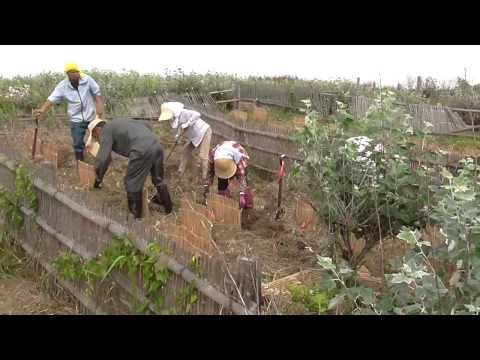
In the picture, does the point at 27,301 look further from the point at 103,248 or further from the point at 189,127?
the point at 189,127

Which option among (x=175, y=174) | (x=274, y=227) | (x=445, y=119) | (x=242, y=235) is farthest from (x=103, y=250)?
(x=445, y=119)

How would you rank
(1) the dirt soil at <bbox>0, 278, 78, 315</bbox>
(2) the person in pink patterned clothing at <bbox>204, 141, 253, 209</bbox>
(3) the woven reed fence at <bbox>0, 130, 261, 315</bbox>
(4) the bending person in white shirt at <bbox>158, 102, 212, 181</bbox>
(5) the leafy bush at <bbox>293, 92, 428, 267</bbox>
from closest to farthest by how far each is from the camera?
(3) the woven reed fence at <bbox>0, 130, 261, 315</bbox> → (5) the leafy bush at <bbox>293, 92, 428, 267</bbox> → (1) the dirt soil at <bbox>0, 278, 78, 315</bbox> → (2) the person in pink patterned clothing at <bbox>204, 141, 253, 209</bbox> → (4) the bending person in white shirt at <bbox>158, 102, 212, 181</bbox>

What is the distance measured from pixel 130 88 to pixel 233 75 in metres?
4.36

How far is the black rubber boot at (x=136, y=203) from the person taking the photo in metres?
5.36

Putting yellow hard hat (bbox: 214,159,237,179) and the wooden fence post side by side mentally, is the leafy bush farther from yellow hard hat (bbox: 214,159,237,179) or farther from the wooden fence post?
yellow hard hat (bbox: 214,159,237,179)

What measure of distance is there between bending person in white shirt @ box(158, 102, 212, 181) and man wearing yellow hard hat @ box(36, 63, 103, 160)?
1.02 m

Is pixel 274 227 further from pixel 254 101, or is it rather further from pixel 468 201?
pixel 254 101

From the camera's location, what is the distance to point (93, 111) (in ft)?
23.2

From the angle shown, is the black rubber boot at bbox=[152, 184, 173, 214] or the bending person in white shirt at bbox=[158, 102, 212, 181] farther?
the bending person in white shirt at bbox=[158, 102, 212, 181]

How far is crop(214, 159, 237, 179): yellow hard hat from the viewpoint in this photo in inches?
217

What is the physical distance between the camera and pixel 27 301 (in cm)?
418

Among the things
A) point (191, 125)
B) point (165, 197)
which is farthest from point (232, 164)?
point (191, 125)

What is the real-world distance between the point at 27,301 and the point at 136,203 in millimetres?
1501

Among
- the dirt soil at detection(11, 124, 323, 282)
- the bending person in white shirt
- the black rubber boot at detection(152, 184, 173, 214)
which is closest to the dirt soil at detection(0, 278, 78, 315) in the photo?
the dirt soil at detection(11, 124, 323, 282)
